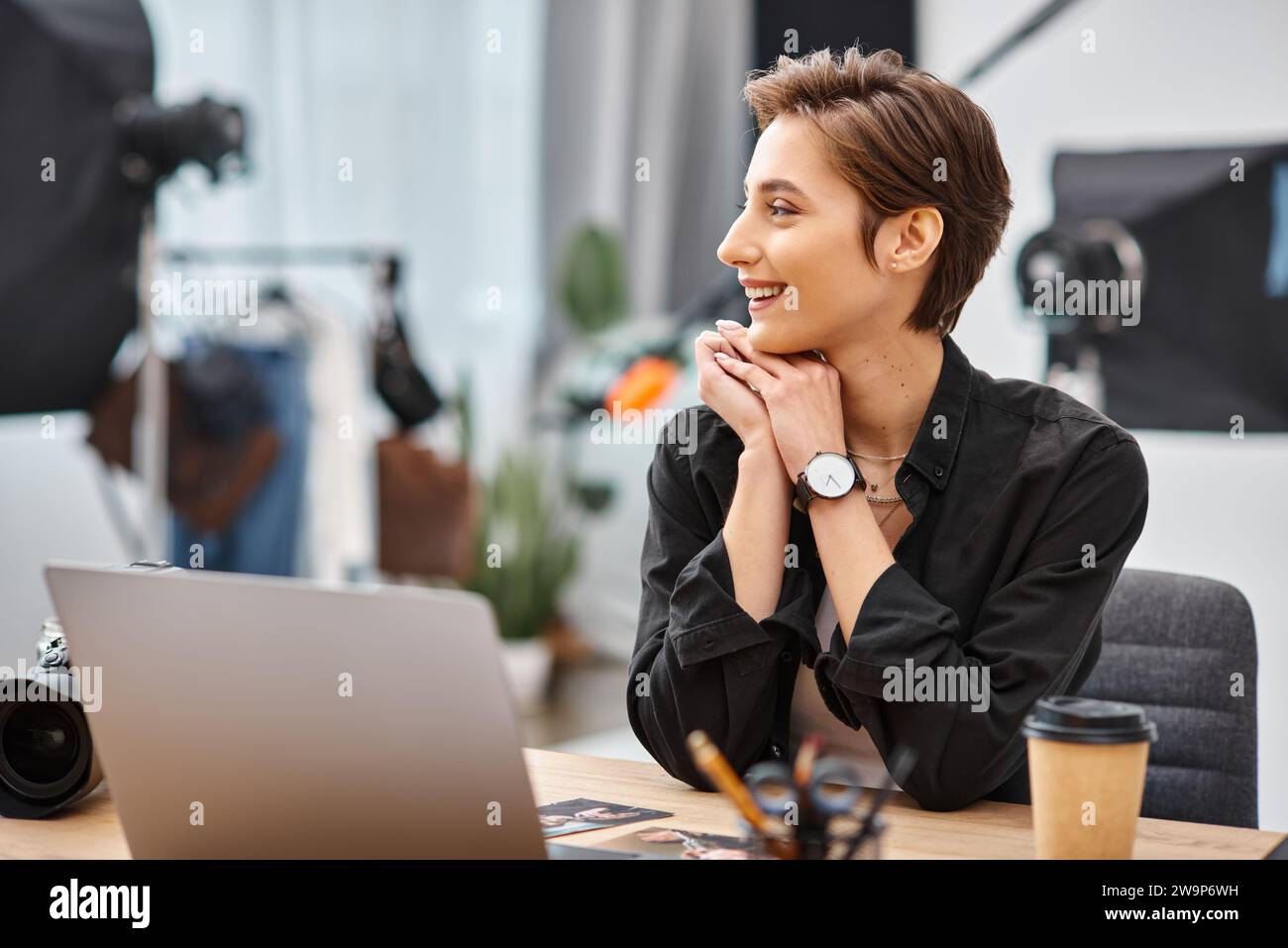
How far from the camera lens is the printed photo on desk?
3.03 feet

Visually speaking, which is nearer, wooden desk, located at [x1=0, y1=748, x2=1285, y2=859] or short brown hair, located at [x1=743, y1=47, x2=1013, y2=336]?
wooden desk, located at [x1=0, y1=748, x2=1285, y2=859]

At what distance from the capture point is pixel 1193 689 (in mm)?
1536

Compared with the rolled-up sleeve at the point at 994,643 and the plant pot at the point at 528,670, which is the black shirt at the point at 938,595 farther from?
the plant pot at the point at 528,670

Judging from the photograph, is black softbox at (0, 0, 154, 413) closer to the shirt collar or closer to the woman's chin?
the woman's chin

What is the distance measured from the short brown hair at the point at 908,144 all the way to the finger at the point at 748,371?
0.54ft

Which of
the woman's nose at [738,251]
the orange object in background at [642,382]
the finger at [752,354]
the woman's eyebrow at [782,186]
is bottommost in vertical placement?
the orange object in background at [642,382]

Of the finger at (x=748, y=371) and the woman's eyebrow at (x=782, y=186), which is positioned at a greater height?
the woman's eyebrow at (x=782, y=186)

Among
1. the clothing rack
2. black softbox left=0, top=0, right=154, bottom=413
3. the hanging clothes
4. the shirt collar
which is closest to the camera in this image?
the shirt collar

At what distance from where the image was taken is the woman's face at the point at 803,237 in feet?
4.61

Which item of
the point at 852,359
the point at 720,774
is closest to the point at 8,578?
the point at 852,359

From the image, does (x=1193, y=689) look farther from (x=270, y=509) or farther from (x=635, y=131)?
(x=635, y=131)

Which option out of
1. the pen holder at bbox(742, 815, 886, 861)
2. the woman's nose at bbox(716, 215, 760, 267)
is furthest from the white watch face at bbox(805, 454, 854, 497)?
the pen holder at bbox(742, 815, 886, 861)

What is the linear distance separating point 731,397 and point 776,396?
54 millimetres

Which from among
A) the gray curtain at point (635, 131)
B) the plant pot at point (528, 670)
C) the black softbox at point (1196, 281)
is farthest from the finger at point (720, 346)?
the gray curtain at point (635, 131)
